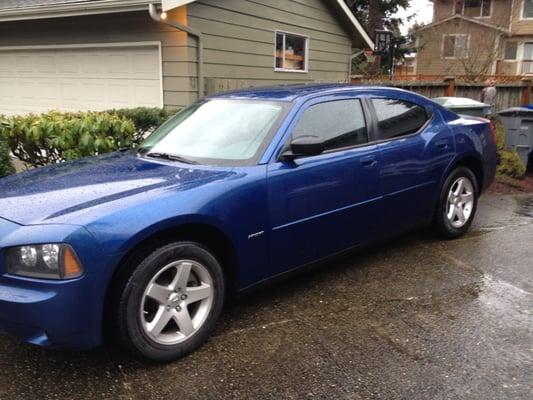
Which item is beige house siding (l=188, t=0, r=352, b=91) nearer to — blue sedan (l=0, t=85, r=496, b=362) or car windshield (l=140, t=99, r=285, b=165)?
car windshield (l=140, t=99, r=285, b=165)

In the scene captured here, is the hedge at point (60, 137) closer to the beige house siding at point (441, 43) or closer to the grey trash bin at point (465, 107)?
the grey trash bin at point (465, 107)

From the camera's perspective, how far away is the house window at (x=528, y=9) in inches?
1168

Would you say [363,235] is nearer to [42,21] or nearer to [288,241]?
[288,241]

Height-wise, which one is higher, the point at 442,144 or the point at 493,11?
the point at 493,11

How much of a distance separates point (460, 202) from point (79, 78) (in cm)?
805

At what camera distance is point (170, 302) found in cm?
296

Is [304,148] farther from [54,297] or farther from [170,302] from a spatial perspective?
[54,297]

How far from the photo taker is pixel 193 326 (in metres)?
3.09

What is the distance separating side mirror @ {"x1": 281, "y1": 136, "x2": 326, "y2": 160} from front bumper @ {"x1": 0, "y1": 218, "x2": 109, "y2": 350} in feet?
4.96

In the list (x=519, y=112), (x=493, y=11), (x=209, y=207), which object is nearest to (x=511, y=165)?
(x=519, y=112)

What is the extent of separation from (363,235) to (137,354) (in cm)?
209

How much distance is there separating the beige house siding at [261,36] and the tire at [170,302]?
6.68 meters

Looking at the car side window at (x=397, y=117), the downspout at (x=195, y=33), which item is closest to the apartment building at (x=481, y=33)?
the downspout at (x=195, y=33)

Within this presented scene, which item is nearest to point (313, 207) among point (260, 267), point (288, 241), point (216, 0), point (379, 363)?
point (288, 241)
